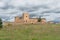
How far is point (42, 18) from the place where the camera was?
105m

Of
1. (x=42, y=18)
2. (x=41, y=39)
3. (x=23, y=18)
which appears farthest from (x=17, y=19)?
(x=41, y=39)

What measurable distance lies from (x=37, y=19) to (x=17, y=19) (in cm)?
1117

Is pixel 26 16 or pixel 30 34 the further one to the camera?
pixel 26 16

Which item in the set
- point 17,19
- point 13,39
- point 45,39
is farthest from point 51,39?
point 17,19

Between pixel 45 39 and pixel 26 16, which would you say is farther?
pixel 26 16

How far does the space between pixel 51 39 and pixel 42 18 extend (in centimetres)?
8563

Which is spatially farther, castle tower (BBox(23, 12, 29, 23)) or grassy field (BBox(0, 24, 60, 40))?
castle tower (BBox(23, 12, 29, 23))

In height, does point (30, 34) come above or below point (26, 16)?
below

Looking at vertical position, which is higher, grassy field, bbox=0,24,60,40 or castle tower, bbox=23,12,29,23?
castle tower, bbox=23,12,29,23

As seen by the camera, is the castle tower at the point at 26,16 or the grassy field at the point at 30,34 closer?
the grassy field at the point at 30,34

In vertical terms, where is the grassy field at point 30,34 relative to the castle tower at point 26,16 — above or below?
below

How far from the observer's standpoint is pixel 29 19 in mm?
100812

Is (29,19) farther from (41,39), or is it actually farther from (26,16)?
(41,39)

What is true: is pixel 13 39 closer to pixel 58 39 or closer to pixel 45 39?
pixel 45 39
